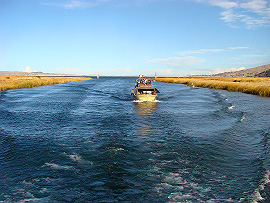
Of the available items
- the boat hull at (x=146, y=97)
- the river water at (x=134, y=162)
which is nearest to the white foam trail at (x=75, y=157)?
the river water at (x=134, y=162)

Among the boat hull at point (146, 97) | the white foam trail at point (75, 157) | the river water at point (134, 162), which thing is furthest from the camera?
the boat hull at point (146, 97)

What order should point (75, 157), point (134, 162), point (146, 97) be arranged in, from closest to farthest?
1. point (134, 162)
2. point (75, 157)
3. point (146, 97)

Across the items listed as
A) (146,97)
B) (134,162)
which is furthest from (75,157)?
(146,97)

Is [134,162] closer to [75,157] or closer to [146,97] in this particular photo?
[75,157]

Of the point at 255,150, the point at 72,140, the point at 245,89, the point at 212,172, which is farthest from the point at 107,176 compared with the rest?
the point at 245,89

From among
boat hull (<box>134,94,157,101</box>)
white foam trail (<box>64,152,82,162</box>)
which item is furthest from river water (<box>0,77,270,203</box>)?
boat hull (<box>134,94,157,101</box>)

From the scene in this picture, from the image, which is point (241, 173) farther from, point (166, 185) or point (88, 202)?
point (88, 202)

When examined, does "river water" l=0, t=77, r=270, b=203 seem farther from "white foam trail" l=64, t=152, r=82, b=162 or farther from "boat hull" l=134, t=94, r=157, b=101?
"boat hull" l=134, t=94, r=157, b=101

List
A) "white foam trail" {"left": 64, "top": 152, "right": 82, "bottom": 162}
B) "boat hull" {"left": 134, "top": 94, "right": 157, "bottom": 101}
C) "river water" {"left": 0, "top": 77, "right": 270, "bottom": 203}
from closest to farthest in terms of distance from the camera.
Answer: "river water" {"left": 0, "top": 77, "right": 270, "bottom": 203}
"white foam trail" {"left": 64, "top": 152, "right": 82, "bottom": 162}
"boat hull" {"left": 134, "top": 94, "right": 157, "bottom": 101}

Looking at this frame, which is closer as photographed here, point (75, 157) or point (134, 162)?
point (134, 162)

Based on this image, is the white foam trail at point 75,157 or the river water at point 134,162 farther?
the white foam trail at point 75,157

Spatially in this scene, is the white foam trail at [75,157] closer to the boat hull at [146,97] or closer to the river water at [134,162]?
the river water at [134,162]

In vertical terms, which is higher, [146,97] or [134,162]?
[146,97]

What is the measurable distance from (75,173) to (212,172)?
6.84 m
